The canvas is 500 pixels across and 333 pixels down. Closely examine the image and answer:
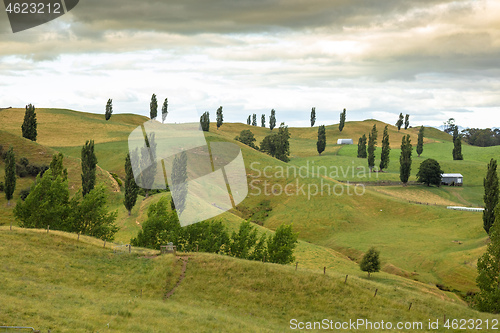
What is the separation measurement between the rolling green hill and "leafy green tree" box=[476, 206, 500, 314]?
5.22 metres

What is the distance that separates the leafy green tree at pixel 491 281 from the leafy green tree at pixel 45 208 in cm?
5478

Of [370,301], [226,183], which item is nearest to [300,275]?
[370,301]

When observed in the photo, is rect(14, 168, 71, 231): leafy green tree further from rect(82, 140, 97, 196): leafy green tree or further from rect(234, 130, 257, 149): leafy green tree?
rect(234, 130, 257, 149): leafy green tree

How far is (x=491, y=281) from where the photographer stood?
46.5 metres

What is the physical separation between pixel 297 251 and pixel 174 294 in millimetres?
37696

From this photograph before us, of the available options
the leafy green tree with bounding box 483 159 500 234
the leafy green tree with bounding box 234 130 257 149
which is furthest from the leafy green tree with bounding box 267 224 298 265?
the leafy green tree with bounding box 234 130 257 149

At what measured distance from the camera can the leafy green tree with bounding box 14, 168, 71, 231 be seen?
57938 mm

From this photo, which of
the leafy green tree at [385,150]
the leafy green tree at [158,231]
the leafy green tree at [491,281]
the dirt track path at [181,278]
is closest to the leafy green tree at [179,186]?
the leafy green tree at [158,231]

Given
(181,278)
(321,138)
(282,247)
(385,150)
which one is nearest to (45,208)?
(181,278)

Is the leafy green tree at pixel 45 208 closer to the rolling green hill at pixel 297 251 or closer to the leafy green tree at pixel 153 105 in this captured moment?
the rolling green hill at pixel 297 251

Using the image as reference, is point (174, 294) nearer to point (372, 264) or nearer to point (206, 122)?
point (372, 264)

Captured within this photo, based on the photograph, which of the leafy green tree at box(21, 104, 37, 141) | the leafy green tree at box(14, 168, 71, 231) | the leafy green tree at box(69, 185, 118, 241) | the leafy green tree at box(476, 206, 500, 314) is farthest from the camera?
the leafy green tree at box(21, 104, 37, 141)

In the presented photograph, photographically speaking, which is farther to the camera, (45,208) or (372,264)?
(45,208)

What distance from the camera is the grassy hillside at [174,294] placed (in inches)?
1118
